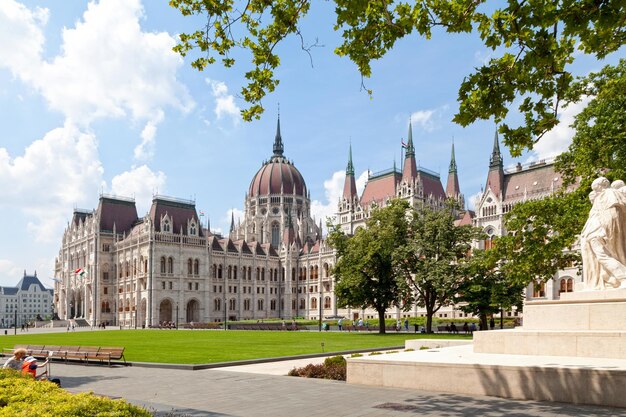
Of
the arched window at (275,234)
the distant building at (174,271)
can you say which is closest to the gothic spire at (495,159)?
the distant building at (174,271)

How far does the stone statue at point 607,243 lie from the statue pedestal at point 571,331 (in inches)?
24.7

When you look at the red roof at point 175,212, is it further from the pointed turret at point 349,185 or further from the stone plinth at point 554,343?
the stone plinth at point 554,343

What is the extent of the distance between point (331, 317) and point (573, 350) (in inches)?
3538

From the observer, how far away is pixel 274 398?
12.8m

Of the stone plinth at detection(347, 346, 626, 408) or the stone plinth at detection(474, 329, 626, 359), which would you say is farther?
the stone plinth at detection(474, 329, 626, 359)

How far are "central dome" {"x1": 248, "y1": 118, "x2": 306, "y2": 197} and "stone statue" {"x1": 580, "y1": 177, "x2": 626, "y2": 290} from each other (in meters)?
119

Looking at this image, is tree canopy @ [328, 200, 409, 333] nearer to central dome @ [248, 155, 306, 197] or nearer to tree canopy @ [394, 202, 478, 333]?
tree canopy @ [394, 202, 478, 333]

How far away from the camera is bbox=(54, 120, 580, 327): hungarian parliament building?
90438mm

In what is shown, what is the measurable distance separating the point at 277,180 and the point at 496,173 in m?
59.2

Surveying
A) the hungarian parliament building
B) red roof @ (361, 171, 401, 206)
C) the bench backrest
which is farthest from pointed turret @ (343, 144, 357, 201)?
the bench backrest

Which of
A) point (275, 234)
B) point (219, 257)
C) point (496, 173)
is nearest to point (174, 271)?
point (219, 257)

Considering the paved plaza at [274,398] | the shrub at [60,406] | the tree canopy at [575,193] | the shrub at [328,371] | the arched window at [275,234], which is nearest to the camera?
the shrub at [60,406]

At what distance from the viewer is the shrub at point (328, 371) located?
16109 mm

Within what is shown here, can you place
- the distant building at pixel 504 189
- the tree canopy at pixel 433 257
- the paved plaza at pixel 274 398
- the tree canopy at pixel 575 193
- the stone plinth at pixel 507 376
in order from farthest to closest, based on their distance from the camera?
the distant building at pixel 504 189 → the tree canopy at pixel 433 257 → the tree canopy at pixel 575 193 → the stone plinth at pixel 507 376 → the paved plaza at pixel 274 398
